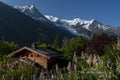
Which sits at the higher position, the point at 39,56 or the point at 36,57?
the point at 39,56

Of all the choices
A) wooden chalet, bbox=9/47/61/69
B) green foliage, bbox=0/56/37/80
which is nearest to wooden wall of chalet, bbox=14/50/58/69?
wooden chalet, bbox=9/47/61/69

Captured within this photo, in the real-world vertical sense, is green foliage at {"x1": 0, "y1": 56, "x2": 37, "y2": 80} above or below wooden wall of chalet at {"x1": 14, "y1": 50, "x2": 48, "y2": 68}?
below

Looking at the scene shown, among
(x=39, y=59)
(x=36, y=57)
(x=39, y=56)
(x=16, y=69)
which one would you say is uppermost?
(x=39, y=56)

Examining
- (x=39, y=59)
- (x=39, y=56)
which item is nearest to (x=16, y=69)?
(x=39, y=59)

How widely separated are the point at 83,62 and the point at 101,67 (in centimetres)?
299

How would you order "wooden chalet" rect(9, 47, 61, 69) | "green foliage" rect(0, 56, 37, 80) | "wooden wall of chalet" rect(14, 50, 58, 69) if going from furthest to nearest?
"wooden wall of chalet" rect(14, 50, 58, 69) → "wooden chalet" rect(9, 47, 61, 69) → "green foliage" rect(0, 56, 37, 80)

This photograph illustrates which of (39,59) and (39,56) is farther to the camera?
(39,56)

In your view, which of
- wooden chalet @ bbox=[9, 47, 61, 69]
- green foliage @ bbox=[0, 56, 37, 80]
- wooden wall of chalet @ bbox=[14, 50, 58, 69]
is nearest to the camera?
green foliage @ bbox=[0, 56, 37, 80]

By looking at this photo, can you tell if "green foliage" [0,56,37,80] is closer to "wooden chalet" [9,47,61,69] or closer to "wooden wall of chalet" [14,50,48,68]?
"wooden chalet" [9,47,61,69]

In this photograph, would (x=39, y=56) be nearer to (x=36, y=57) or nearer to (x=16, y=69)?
(x=36, y=57)

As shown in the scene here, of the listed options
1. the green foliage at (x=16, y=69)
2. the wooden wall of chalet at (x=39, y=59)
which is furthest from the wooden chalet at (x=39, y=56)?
the green foliage at (x=16, y=69)

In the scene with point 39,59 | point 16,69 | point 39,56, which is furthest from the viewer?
point 39,56

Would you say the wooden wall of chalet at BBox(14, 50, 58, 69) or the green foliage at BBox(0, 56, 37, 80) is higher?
the wooden wall of chalet at BBox(14, 50, 58, 69)

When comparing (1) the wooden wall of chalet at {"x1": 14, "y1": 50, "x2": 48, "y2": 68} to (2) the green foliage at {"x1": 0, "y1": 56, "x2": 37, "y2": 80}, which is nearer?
(2) the green foliage at {"x1": 0, "y1": 56, "x2": 37, "y2": 80}
